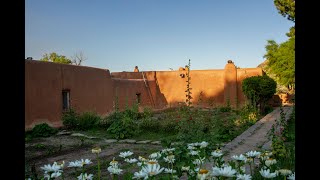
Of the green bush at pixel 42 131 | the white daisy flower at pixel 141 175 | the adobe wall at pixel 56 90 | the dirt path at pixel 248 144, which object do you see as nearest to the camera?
the white daisy flower at pixel 141 175

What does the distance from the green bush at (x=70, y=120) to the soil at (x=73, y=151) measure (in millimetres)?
2058

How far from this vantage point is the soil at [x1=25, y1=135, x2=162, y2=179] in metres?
6.37

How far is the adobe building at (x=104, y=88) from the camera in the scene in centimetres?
1135

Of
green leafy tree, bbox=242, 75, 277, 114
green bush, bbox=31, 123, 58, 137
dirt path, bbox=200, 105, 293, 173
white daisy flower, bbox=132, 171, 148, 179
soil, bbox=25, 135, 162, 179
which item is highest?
green leafy tree, bbox=242, 75, 277, 114

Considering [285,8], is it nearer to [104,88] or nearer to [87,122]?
[104,88]

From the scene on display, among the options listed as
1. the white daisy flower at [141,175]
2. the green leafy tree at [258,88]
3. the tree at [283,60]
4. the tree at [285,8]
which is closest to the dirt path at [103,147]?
the white daisy flower at [141,175]

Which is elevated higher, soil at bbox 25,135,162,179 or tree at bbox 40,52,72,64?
tree at bbox 40,52,72,64

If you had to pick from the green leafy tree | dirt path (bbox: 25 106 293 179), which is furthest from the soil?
the green leafy tree

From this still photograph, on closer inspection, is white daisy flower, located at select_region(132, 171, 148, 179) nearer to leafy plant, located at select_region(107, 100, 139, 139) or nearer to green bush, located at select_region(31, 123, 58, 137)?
leafy plant, located at select_region(107, 100, 139, 139)

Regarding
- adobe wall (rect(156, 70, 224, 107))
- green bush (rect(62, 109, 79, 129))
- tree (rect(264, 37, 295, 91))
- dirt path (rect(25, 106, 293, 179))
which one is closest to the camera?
dirt path (rect(25, 106, 293, 179))

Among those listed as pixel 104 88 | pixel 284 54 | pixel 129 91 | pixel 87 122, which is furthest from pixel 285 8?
pixel 87 122

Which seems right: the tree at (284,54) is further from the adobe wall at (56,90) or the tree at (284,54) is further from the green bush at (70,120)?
the green bush at (70,120)
